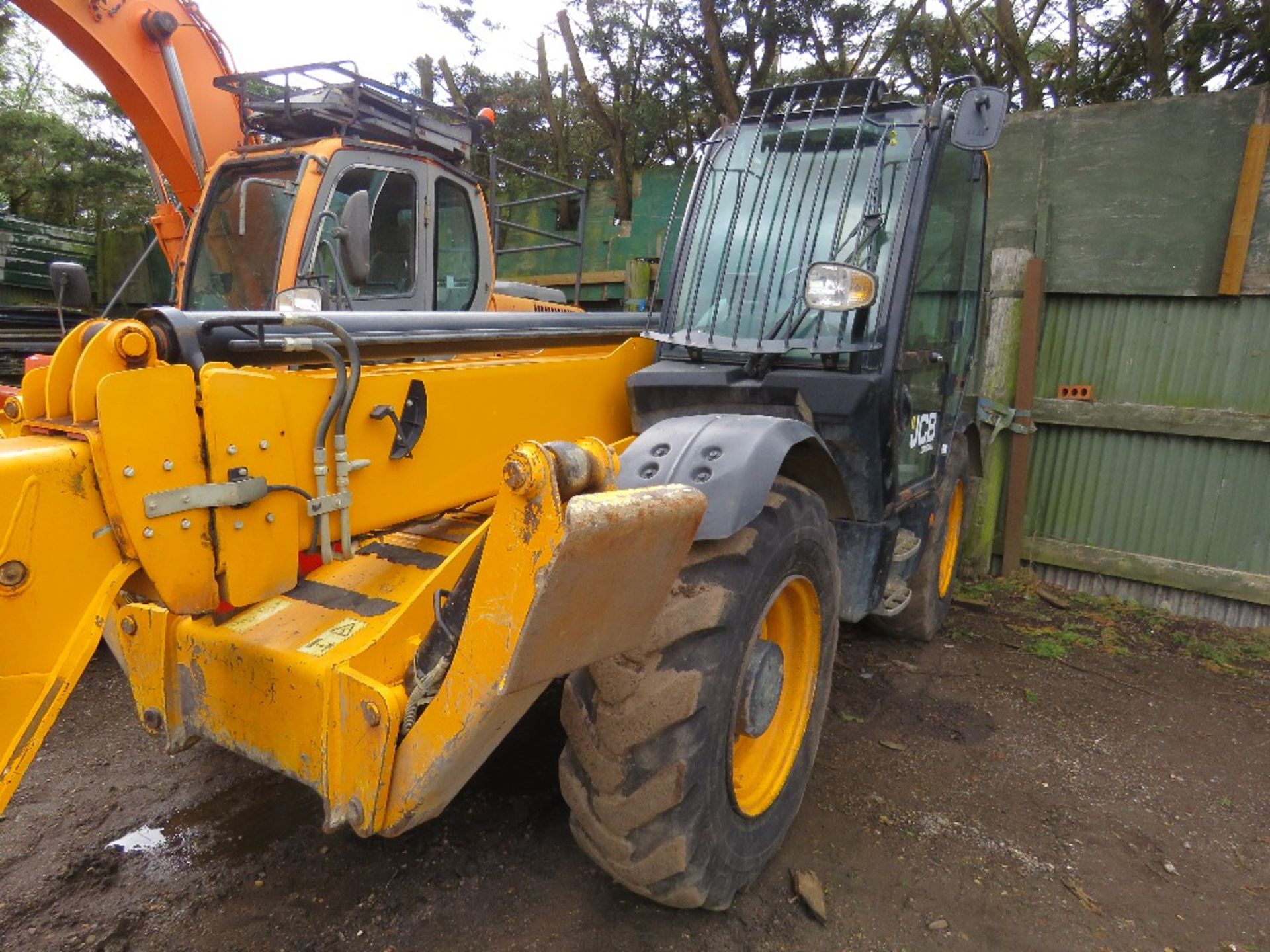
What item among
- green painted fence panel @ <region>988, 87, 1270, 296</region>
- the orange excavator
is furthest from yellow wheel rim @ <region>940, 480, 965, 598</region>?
the orange excavator

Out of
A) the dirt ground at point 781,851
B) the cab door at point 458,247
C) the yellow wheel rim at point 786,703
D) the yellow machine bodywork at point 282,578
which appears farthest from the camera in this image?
the cab door at point 458,247

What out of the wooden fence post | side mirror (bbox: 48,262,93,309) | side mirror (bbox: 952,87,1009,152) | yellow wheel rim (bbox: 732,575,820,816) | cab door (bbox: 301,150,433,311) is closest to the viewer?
yellow wheel rim (bbox: 732,575,820,816)

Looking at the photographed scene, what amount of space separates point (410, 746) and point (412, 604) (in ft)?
1.23

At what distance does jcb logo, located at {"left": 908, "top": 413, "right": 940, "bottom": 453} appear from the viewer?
11.0 feet

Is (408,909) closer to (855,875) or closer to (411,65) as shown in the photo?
(855,875)

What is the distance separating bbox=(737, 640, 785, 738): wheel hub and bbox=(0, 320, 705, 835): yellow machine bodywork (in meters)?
0.63

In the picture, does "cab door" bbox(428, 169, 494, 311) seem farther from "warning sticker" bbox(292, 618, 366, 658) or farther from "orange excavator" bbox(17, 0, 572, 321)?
"warning sticker" bbox(292, 618, 366, 658)

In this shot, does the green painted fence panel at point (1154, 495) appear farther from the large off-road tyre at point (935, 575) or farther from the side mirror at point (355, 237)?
the side mirror at point (355, 237)

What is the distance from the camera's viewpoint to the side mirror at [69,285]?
3.09 meters

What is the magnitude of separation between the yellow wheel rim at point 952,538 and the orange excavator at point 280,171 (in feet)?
9.15

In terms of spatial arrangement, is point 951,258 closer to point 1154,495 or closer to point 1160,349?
point 1160,349

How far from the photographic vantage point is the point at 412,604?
2.03m

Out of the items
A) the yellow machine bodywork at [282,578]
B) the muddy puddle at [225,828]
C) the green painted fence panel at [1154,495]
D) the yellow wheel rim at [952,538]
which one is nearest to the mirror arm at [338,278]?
the yellow machine bodywork at [282,578]

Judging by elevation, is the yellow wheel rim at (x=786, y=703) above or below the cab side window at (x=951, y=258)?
below
